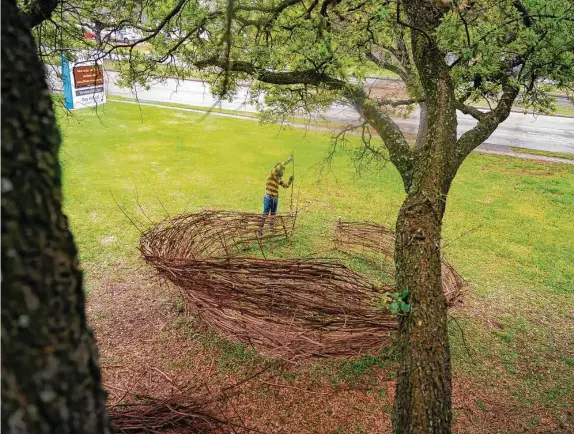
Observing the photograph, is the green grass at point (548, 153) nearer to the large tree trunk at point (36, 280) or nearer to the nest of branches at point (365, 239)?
the nest of branches at point (365, 239)

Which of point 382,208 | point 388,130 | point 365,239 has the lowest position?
point 365,239

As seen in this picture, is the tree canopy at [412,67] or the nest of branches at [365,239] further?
the nest of branches at [365,239]

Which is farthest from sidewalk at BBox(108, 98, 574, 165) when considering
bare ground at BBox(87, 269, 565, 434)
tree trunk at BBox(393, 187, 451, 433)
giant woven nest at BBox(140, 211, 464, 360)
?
tree trunk at BBox(393, 187, 451, 433)

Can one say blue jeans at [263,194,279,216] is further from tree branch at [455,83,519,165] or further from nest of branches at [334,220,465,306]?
tree branch at [455,83,519,165]

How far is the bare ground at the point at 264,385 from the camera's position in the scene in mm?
4551

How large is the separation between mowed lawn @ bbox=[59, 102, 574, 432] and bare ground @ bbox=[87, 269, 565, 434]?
14cm

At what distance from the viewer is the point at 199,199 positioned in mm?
9852

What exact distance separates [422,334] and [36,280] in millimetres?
2320

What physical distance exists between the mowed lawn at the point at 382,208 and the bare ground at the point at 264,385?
143mm

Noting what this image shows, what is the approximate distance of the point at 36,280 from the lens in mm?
916

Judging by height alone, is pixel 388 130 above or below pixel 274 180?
above

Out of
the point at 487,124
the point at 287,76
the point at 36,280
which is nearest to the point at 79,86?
the point at 287,76

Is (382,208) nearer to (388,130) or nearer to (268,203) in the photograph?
Answer: (268,203)

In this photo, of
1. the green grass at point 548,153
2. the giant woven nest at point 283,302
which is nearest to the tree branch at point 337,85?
the giant woven nest at point 283,302
